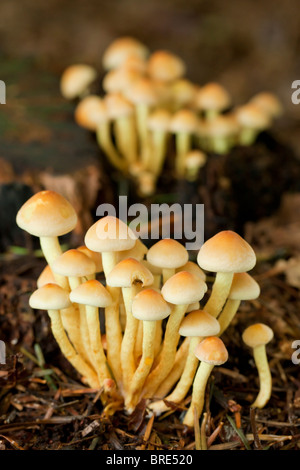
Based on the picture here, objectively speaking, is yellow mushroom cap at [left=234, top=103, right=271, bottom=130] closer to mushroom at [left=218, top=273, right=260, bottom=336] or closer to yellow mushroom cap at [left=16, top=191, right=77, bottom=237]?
mushroom at [left=218, top=273, right=260, bottom=336]

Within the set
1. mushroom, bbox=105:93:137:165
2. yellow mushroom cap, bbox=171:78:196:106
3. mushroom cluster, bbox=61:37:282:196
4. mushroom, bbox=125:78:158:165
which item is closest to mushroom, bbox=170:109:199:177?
mushroom cluster, bbox=61:37:282:196

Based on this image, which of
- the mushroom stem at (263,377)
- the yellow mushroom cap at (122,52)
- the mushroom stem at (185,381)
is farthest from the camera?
the yellow mushroom cap at (122,52)

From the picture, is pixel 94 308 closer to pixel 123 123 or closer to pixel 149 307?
pixel 149 307

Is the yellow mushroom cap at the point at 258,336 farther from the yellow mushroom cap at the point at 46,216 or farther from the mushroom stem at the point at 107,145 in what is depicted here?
the mushroom stem at the point at 107,145

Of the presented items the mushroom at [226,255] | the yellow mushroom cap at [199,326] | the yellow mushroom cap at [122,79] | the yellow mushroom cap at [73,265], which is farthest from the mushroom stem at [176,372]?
the yellow mushroom cap at [122,79]

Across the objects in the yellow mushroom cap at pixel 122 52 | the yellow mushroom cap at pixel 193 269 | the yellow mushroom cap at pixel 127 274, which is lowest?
the yellow mushroom cap at pixel 193 269
